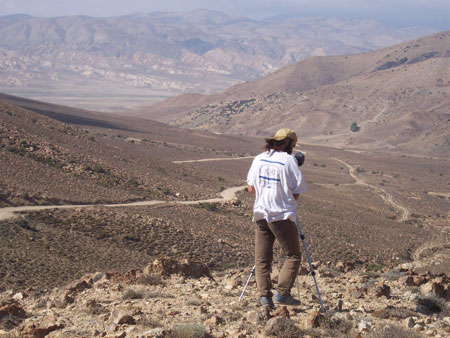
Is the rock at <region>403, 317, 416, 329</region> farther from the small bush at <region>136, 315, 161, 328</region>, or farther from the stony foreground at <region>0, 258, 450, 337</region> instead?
the small bush at <region>136, 315, 161, 328</region>

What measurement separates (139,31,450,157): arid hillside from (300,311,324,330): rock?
3686 inches

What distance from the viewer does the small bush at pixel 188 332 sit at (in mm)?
6828

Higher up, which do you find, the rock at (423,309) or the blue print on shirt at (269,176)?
the blue print on shirt at (269,176)

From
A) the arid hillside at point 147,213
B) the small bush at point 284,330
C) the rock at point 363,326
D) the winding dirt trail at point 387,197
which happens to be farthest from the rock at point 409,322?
the winding dirt trail at point 387,197

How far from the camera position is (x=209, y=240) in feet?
82.6

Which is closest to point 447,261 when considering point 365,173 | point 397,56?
point 365,173

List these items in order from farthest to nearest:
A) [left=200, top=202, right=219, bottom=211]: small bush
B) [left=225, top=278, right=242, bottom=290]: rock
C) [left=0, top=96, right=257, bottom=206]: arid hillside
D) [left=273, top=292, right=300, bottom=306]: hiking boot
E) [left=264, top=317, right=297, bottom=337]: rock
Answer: [left=200, top=202, right=219, bottom=211]: small bush → [left=0, top=96, right=257, bottom=206]: arid hillside → [left=225, top=278, right=242, bottom=290]: rock → [left=273, top=292, right=300, bottom=306]: hiking boot → [left=264, top=317, right=297, bottom=337]: rock

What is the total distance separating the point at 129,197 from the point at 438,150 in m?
76.7

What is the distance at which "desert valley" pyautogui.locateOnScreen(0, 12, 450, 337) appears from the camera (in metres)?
8.02

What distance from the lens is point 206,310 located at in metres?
8.30

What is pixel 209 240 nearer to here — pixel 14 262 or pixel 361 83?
pixel 14 262

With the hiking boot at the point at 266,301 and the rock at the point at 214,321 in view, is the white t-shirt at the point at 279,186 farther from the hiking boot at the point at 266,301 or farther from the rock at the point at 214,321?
the rock at the point at 214,321

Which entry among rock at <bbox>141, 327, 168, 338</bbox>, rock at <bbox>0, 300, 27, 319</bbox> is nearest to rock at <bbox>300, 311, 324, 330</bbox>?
rock at <bbox>141, 327, 168, 338</bbox>

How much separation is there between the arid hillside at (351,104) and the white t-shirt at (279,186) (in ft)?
307
